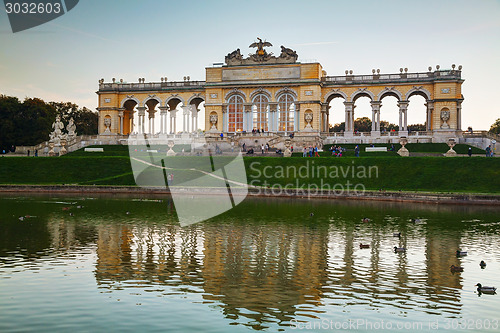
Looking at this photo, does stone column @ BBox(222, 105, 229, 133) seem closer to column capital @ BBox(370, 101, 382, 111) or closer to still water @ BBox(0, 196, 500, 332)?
column capital @ BBox(370, 101, 382, 111)

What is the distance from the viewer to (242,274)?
1519cm

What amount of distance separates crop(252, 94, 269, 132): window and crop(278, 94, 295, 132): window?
79.1 inches

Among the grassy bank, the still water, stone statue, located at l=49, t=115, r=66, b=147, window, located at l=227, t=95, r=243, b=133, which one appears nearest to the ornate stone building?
window, located at l=227, t=95, r=243, b=133

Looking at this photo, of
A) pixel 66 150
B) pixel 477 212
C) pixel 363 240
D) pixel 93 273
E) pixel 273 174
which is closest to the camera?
pixel 93 273

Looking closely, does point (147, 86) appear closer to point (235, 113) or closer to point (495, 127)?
point (235, 113)

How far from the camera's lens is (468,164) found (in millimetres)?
44469

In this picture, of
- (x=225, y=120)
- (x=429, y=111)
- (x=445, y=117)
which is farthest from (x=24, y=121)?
(x=445, y=117)

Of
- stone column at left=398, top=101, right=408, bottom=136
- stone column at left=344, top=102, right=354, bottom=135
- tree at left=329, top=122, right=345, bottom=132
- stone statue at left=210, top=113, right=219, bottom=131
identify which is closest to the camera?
stone column at left=398, top=101, right=408, bottom=136

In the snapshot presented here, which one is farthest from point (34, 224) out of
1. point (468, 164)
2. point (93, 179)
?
point (468, 164)

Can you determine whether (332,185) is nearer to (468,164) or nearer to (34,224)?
(468,164)

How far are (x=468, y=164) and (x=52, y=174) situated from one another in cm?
3794

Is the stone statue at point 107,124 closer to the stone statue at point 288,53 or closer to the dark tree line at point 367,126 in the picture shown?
the stone statue at point 288,53

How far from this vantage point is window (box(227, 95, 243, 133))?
7431 cm

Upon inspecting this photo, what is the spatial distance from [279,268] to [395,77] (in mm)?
59981
